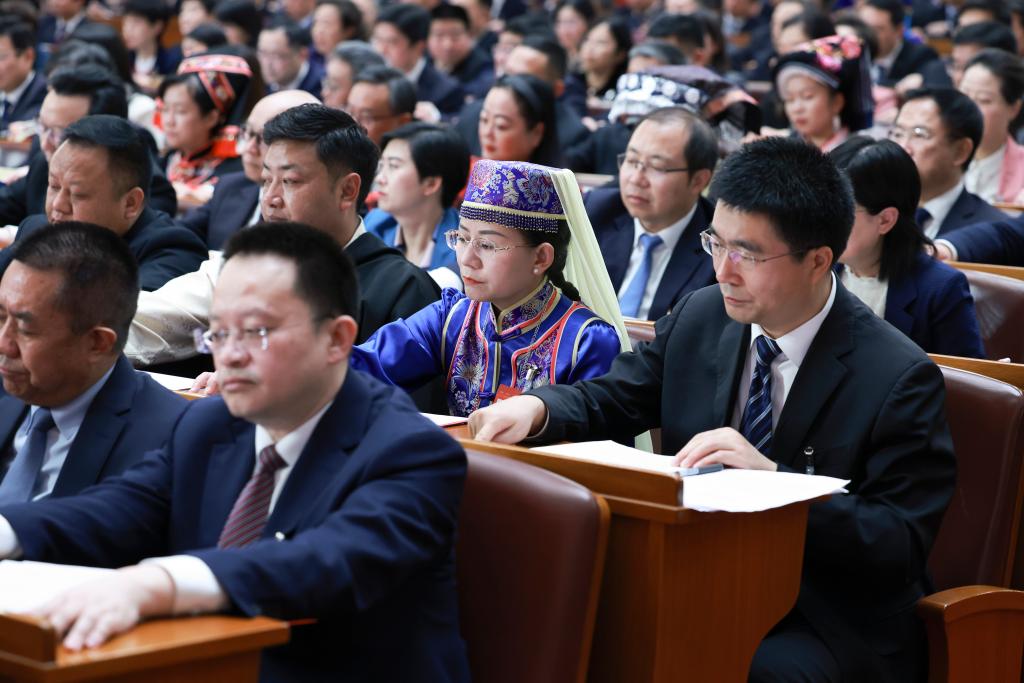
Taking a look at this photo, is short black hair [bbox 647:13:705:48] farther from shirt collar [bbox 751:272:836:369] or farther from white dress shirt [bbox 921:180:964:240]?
shirt collar [bbox 751:272:836:369]

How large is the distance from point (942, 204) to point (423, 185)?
65.6 inches

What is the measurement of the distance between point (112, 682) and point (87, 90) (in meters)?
3.73

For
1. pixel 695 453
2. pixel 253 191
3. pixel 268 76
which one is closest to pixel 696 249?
pixel 253 191

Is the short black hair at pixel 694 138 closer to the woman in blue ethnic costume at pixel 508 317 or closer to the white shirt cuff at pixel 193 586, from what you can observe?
the woman in blue ethnic costume at pixel 508 317

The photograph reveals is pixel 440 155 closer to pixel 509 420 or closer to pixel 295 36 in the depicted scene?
pixel 509 420

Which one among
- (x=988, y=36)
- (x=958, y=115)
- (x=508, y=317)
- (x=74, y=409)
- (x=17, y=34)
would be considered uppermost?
(x=988, y=36)

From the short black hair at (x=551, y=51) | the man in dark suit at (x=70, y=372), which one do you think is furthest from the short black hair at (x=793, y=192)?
the short black hair at (x=551, y=51)

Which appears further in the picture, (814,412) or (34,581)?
(814,412)

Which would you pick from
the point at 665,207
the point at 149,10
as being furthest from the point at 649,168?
the point at 149,10

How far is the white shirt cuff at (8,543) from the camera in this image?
69.3 inches

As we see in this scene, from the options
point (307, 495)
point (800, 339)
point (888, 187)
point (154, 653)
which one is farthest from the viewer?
point (888, 187)

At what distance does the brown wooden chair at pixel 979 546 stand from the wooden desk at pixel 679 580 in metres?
0.39

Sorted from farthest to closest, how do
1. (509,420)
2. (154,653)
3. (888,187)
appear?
1. (888,187)
2. (509,420)
3. (154,653)

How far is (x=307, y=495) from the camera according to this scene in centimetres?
172
